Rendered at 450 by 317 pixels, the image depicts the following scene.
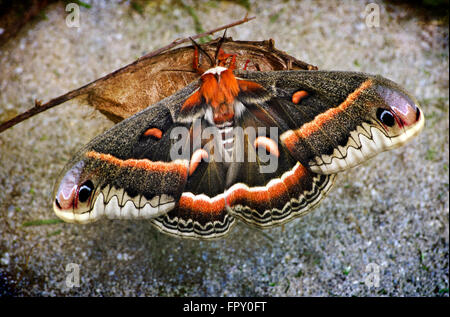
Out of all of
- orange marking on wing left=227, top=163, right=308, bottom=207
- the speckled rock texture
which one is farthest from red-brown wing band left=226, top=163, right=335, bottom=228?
the speckled rock texture

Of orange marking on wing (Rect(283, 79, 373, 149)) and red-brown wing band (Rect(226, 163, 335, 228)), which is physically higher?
orange marking on wing (Rect(283, 79, 373, 149))

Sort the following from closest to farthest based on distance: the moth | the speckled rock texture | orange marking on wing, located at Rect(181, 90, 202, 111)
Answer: the moth < orange marking on wing, located at Rect(181, 90, 202, 111) < the speckled rock texture

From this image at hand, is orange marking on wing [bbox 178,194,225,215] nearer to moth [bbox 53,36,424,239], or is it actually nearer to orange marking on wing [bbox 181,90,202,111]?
moth [bbox 53,36,424,239]

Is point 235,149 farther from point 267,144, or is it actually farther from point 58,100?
point 58,100

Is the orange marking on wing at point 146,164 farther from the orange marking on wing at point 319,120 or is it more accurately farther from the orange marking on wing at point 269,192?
the orange marking on wing at point 319,120

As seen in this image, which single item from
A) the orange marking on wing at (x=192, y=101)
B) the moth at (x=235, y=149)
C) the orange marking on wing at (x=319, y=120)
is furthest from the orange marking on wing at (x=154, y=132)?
the orange marking on wing at (x=319, y=120)

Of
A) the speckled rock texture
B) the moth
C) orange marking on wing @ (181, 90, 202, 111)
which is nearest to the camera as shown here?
the moth

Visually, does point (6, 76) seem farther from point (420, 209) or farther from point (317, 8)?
point (420, 209)
